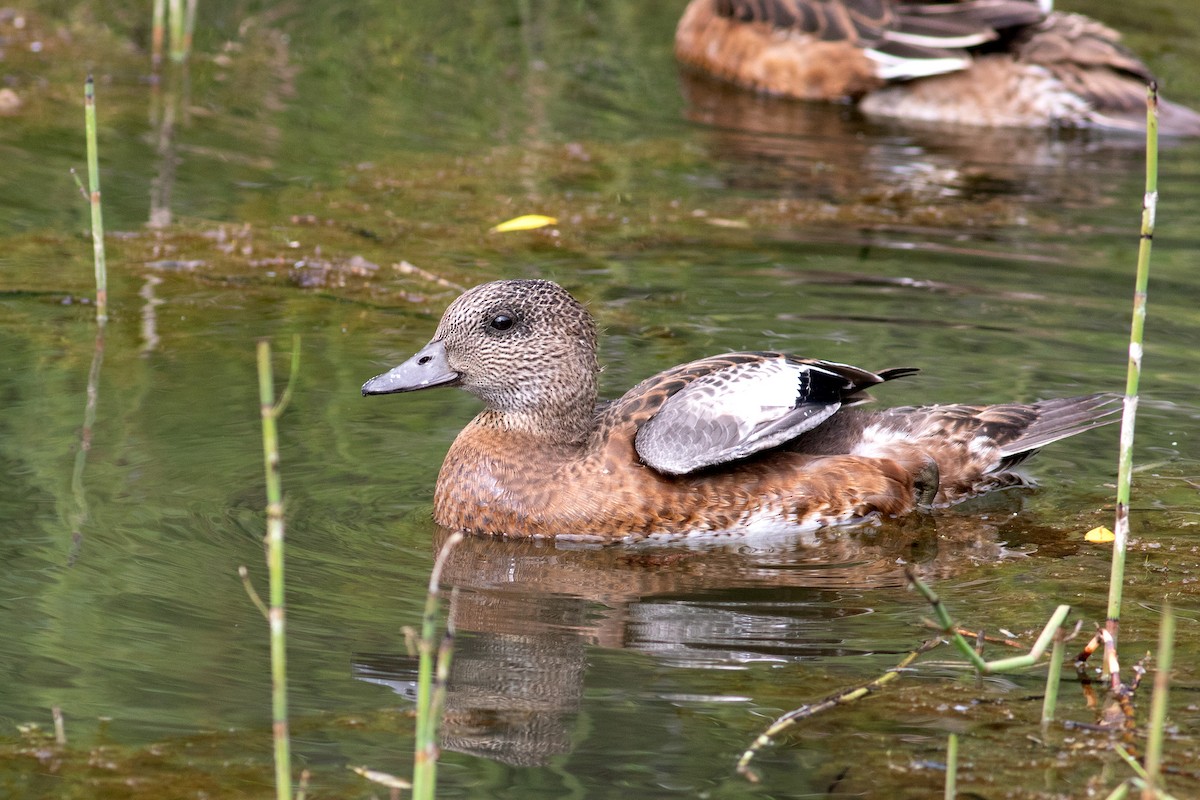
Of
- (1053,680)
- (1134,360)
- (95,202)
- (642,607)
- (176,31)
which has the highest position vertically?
(176,31)

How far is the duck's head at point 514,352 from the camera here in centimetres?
637

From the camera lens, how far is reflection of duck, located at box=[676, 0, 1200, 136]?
483 inches

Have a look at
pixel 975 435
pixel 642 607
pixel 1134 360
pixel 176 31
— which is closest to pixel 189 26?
pixel 176 31

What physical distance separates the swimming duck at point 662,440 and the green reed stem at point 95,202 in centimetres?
164

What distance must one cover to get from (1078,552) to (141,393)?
12.7ft

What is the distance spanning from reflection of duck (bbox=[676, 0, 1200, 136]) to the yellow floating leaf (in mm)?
3977

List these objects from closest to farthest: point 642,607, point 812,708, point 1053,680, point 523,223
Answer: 1. point 1053,680
2. point 812,708
3. point 642,607
4. point 523,223

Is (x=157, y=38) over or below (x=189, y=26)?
below

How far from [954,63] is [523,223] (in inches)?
172

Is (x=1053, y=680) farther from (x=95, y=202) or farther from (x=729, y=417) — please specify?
(x=95, y=202)

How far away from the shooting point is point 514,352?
6426mm

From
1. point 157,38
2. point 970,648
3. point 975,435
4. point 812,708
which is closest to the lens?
point 970,648

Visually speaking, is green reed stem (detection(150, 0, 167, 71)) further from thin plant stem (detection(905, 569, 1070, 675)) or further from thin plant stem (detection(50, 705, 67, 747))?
thin plant stem (detection(905, 569, 1070, 675))

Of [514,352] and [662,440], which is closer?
[662,440]
